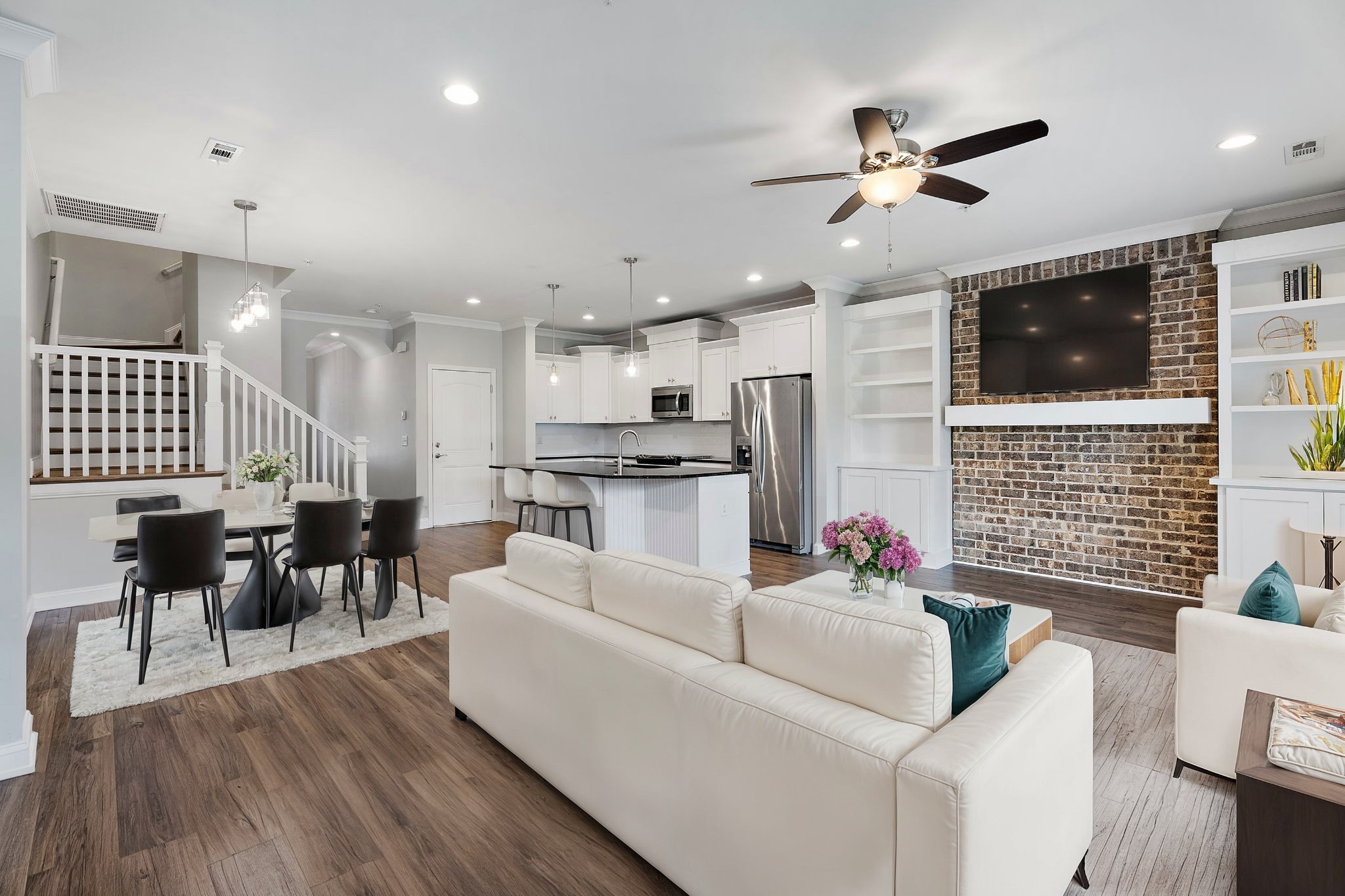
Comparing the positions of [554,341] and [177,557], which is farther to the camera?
[554,341]

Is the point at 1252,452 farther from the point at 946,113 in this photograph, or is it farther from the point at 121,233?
the point at 121,233

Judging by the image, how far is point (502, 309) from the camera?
738cm

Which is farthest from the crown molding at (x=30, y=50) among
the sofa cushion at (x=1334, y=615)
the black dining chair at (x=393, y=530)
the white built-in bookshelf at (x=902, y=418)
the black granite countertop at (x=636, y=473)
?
the white built-in bookshelf at (x=902, y=418)

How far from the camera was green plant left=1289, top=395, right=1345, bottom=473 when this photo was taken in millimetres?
3826

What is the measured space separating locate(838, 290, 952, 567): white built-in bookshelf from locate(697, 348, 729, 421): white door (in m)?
1.48

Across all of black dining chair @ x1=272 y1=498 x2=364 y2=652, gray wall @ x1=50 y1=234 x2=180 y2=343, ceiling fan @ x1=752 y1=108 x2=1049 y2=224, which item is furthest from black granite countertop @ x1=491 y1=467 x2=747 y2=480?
gray wall @ x1=50 y1=234 x2=180 y2=343

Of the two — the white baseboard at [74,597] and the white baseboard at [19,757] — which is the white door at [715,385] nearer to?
the white baseboard at [74,597]

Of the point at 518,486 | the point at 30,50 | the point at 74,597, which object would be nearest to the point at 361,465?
the point at 518,486

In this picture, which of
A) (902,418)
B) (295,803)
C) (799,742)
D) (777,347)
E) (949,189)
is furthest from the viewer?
(777,347)

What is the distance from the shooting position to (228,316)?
542 cm

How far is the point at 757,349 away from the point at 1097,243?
3062mm

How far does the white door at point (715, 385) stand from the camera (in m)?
7.31

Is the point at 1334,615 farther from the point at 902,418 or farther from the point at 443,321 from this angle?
the point at 443,321

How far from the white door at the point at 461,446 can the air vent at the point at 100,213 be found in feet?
11.8
